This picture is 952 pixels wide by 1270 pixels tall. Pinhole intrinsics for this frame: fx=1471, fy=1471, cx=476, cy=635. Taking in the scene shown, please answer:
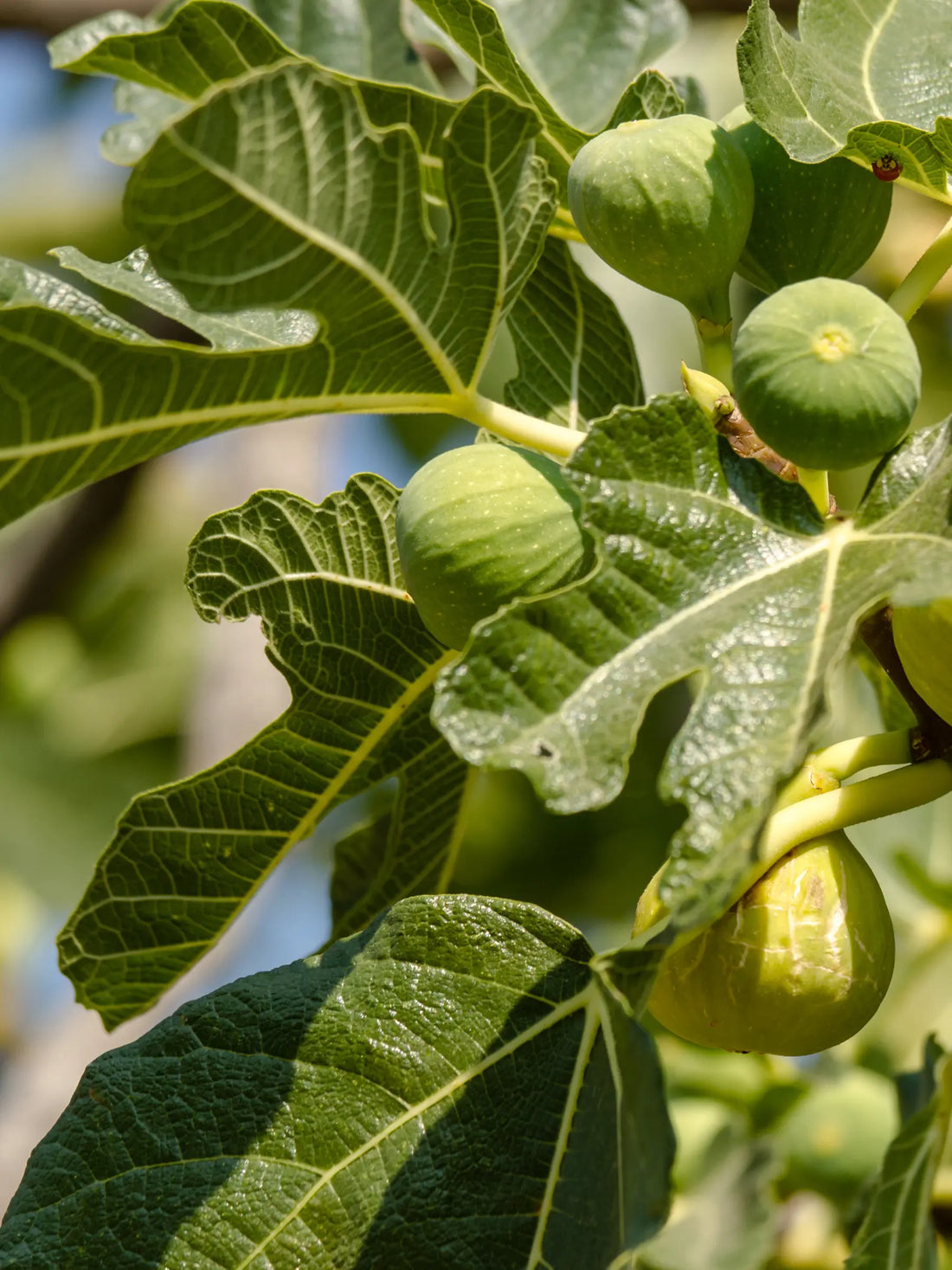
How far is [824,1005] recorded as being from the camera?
37.5 inches

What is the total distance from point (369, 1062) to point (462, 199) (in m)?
0.61

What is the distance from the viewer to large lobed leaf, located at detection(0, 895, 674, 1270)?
100 centimetres

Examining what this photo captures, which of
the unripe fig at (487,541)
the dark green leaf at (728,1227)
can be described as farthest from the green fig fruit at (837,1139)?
the unripe fig at (487,541)

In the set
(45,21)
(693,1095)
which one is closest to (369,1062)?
(693,1095)

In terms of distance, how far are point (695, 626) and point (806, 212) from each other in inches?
Answer: 15.6

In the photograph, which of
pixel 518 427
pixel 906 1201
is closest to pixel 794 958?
pixel 906 1201

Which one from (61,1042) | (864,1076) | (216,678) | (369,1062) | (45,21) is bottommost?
(864,1076)

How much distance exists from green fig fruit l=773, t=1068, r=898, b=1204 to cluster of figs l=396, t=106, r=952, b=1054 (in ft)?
3.22

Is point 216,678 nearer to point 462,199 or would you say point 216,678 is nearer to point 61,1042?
point 61,1042

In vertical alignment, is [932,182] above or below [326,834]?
above

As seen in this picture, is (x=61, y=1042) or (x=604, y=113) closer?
(x=604, y=113)

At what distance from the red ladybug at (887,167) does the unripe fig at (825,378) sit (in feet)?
0.69

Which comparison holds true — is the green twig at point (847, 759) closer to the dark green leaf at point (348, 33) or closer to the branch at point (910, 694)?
the branch at point (910, 694)

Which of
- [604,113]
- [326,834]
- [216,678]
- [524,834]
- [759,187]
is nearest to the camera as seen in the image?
[759,187]
